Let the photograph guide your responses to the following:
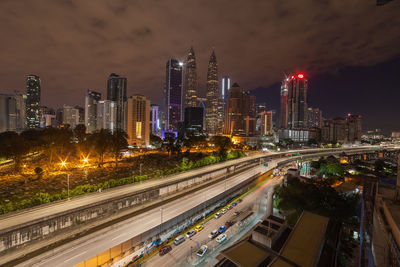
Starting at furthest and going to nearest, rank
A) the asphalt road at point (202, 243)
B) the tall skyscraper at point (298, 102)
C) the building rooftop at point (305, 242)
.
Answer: the tall skyscraper at point (298, 102) → the asphalt road at point (202, 243) → the building rooftop at point (305, 242)

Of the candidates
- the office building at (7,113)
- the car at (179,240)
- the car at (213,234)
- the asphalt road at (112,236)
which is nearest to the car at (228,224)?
the car at (213,234)

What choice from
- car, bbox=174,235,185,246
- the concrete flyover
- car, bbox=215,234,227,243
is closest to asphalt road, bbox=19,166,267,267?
the concrete flyover

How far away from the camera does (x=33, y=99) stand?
16900 centimetres

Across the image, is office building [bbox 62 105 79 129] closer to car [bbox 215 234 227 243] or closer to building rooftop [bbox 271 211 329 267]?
car [bbox 215 234 227 243]

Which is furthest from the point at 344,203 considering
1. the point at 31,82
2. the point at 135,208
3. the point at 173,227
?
the point at 31,82

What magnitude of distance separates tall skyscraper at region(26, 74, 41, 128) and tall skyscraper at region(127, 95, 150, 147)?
125 meters

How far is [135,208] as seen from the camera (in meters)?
21.6

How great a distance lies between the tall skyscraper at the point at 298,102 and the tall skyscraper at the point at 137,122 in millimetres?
138864

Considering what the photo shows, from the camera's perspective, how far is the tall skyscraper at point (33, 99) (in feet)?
525

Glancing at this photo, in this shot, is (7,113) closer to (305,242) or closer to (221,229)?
(221,229)

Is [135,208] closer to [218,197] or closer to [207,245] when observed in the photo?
[207,245]

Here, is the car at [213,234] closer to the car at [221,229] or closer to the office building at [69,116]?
the car at [221,229]

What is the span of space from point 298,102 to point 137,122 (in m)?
151

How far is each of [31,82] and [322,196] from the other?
247813mm
